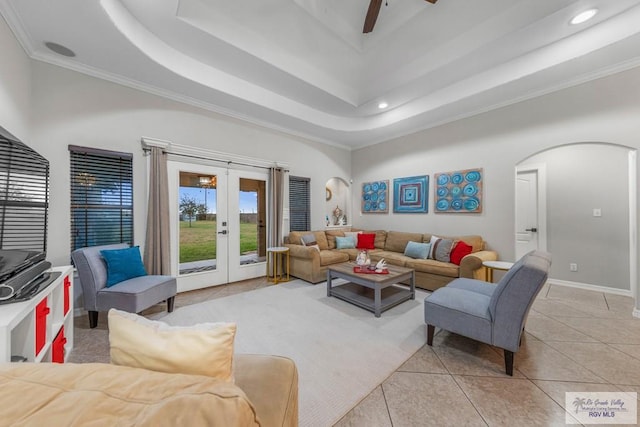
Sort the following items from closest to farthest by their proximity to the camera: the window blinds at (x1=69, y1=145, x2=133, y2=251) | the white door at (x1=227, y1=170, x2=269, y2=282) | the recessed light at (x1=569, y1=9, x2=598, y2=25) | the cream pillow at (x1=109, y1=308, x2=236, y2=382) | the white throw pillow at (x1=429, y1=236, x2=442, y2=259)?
the cream pillow at (x1=109, y1=308, x2=236, y2=382) → the recessed light at (x1=569, y1=9, x2=598, y2=25) → the window blinds at (x1=69, y1=145, x2=133, y2=251) → the white throw pillow at (x1=429, y1=236, x2=442, y2=259) → the white door at (x1=227, y1=170, x2=269, y2=282)

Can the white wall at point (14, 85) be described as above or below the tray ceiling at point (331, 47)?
below

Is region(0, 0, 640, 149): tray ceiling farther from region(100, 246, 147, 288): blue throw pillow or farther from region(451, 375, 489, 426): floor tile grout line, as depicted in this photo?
region(451, 375, 489, 426): floor tile grout line

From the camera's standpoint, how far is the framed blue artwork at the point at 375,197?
18.8 feet

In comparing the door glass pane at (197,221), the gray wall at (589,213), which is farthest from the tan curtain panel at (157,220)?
the gray wall at (589,213)

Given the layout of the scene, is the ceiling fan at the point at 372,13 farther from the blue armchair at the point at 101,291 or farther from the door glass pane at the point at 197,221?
the blue armchair at the point at 101,291

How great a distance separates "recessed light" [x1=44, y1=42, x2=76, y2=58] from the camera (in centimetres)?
262

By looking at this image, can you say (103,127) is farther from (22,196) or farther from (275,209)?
(275,209)

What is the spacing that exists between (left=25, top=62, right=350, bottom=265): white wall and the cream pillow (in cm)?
312

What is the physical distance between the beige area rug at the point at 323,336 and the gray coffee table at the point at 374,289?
97mm

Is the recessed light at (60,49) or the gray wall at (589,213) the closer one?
the recessed light at (60,49)

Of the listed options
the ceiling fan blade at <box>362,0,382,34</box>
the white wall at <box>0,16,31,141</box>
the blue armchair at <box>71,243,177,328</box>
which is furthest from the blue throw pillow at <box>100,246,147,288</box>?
the ceiling fan blade at <box>362,0,382,34</box>

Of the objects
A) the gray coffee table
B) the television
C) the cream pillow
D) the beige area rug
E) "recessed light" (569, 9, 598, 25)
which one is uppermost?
"recessed light" (569, 9, 598, 25)

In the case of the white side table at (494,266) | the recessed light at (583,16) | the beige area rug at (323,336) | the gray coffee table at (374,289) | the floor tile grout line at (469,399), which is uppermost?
the recessed light at (583,16)

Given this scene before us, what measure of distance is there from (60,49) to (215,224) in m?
2.78
